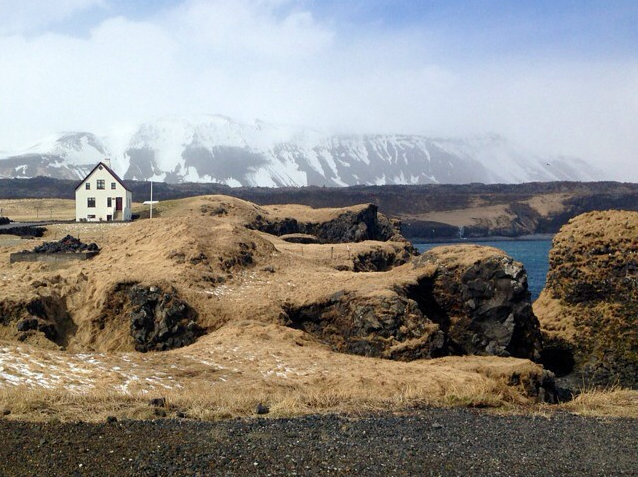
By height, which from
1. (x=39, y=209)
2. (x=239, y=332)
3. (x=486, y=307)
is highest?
(x=39, y=209)

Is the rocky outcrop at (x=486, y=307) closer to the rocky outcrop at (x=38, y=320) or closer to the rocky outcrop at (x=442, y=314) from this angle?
the rocky outcrop at (x=442, y=314)

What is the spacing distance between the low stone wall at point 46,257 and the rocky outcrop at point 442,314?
1149 cm

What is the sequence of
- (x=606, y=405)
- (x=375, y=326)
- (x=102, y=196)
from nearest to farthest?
1. (x=606, y=405)
2. (x=375, y=326)
3. (x=102, y=196)

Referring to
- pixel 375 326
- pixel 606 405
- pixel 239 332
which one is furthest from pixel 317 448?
pixel 375 326

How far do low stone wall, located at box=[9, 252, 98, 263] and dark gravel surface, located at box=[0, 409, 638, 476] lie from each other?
21.0m

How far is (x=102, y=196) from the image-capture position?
6144 cm

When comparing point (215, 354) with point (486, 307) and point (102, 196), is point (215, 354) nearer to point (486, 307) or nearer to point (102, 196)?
point (486, 307)

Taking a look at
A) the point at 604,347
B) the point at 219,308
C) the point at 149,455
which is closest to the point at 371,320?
the point at 219,308

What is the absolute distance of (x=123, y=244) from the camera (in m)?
34.4

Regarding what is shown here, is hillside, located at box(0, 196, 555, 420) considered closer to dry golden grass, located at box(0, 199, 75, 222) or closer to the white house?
the white house

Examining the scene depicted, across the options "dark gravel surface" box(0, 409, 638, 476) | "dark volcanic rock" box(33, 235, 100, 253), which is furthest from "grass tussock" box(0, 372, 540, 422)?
"dark volcanic rock" box(33, 235, 100, 253)

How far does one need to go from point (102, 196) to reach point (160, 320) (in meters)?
39.3

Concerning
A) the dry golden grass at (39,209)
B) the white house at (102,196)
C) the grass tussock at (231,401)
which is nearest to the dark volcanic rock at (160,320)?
the grass tussock at (231,401)

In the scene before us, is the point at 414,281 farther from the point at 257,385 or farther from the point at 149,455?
the point at 149,455
